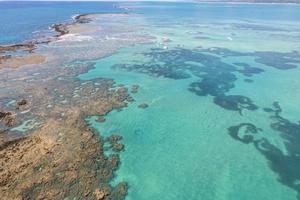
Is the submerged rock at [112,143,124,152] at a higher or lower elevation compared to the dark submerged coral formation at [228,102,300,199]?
lower

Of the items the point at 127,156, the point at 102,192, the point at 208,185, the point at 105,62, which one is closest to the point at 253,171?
the point at 208,185

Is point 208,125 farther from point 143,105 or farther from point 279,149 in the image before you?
point 143,105

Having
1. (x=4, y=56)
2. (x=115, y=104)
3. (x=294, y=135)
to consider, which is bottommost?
(x=4, y=56)

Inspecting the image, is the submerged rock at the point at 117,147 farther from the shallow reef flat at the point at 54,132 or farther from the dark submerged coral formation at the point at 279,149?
the dark submerged coral formation at the point at 279,149

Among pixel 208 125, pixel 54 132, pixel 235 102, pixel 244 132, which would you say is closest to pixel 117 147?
pixel 54 132

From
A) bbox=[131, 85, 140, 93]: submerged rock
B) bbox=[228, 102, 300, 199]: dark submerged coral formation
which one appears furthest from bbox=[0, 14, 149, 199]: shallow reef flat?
bbox=[228, 102, 300, 199]: dark submerged coral formation

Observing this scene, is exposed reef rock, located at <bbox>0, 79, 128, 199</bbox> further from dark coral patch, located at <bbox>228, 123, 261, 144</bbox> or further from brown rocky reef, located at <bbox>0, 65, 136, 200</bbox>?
dark coral patch, located at <bbox>228, 123, 261, 144</bbox>

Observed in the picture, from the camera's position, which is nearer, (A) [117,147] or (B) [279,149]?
(B) [279,149]

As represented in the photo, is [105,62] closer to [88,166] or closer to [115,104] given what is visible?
[115,104]
